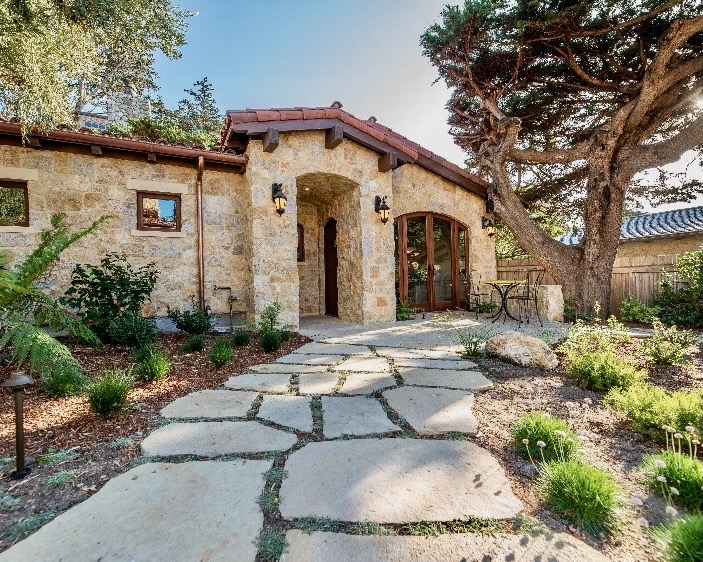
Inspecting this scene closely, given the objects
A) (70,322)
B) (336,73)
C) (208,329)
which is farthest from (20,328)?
(336,73)

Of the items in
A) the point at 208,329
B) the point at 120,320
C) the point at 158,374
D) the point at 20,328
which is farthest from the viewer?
the point at 208,329

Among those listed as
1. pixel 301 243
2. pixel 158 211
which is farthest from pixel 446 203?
pixel 158 211

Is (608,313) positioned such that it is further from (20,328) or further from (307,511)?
(20,328)

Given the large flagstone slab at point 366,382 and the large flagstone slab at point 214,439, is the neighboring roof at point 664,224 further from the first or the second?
the large flagstone slab at point 214,439

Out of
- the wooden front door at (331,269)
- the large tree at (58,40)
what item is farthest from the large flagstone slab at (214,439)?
the wooden front door at (331,269)

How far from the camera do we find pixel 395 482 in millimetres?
1478

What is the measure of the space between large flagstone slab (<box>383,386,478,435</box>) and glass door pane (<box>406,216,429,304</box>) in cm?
535

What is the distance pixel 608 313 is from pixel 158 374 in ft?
27.2

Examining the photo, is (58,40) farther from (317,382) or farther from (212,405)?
(317,382)

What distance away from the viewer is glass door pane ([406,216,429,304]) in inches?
314

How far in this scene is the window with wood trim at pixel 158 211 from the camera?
5906 mm

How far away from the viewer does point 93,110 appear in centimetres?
1532

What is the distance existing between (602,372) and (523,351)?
0.78 metres

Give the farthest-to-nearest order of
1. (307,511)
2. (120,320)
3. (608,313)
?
1. (608,313)
2. (120,320)
3. (307,511)
